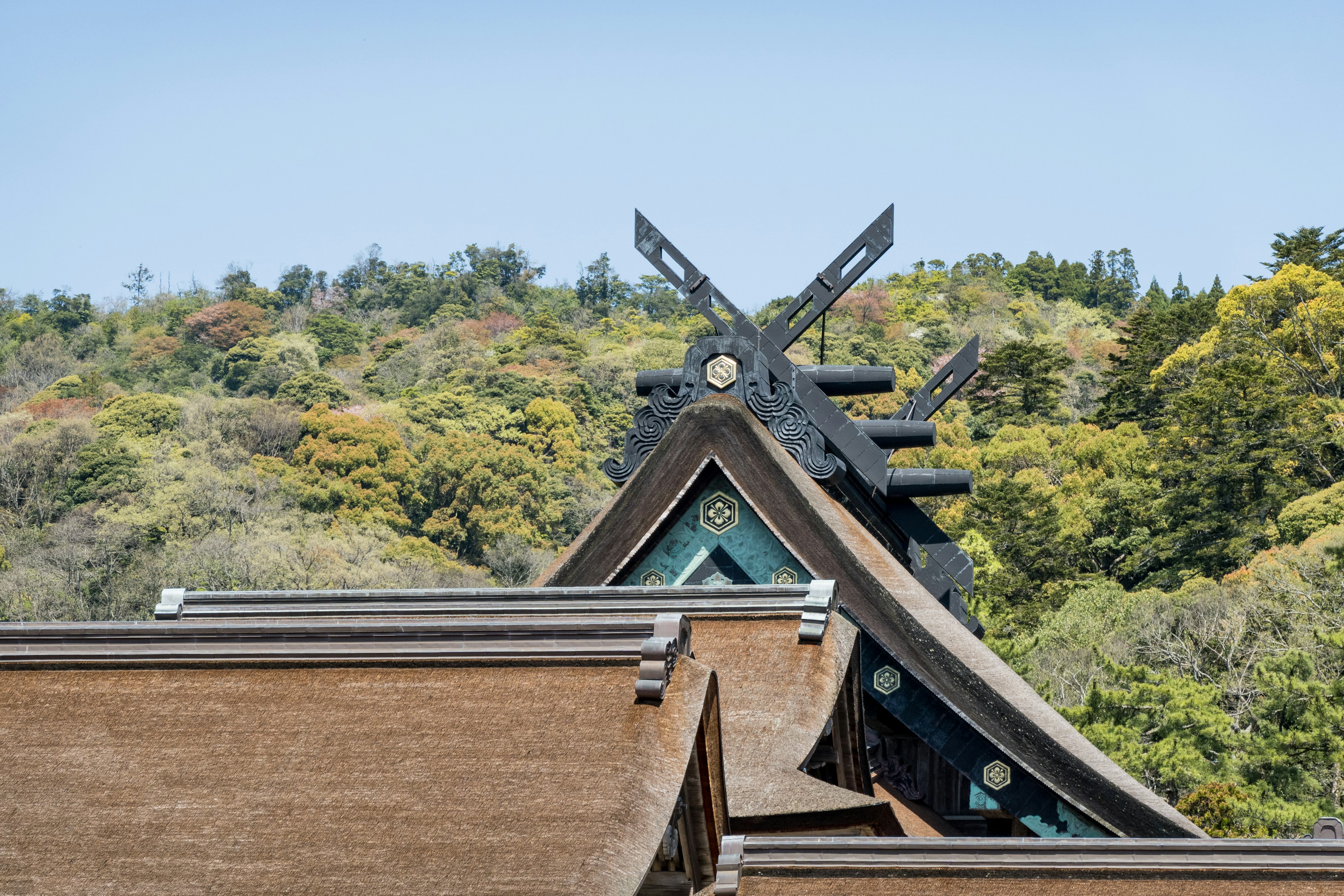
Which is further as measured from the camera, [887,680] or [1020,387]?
[1020,387]

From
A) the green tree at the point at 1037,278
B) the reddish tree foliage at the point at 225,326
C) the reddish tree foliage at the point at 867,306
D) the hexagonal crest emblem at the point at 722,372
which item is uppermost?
the green tree at the point at 1037,278

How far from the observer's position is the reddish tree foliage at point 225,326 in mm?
93562

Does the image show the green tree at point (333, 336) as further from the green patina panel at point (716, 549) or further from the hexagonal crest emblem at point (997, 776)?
the hexagonal crest emblem at point (997, 776)

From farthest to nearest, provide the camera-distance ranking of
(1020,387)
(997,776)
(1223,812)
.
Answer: (1020,387)
(1223,812)
(997,776)

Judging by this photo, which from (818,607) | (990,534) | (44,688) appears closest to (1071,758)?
(818,607)

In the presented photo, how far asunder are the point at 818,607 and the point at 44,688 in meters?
3.50

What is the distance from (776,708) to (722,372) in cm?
254

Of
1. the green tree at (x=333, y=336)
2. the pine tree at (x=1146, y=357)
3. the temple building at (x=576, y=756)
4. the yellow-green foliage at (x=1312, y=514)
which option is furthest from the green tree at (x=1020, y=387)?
the temple building at (x=576, y=756)

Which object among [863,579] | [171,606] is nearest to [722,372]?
[863,579]

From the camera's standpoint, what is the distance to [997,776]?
7016 mm

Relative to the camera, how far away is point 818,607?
6.90 m

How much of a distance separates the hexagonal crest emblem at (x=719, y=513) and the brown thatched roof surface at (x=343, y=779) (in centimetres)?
315

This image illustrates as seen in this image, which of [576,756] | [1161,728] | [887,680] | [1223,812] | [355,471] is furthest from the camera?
[355,471]

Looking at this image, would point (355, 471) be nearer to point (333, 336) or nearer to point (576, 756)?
point (333, 336)
